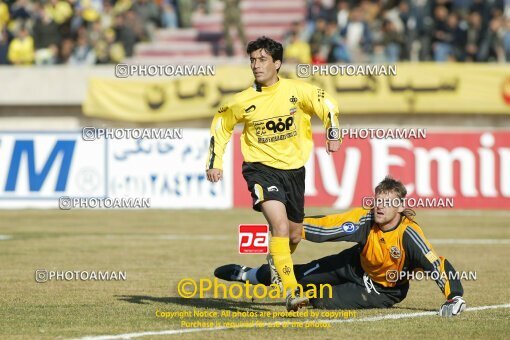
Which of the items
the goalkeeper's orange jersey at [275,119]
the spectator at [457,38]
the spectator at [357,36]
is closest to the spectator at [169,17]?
the spectator at [357,36]

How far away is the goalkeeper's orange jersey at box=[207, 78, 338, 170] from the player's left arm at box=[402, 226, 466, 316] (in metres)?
1.25

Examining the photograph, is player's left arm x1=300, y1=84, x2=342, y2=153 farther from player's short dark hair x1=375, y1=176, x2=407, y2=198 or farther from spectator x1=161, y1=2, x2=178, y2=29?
spectator x1=161, y1=2, x2=178, y2=29

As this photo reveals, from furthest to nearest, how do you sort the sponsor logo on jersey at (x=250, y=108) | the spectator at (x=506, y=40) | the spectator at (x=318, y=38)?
the spectator at (x=318, y=38) → the spectator at (x=506, y=40) → the sponsor logo on jersey at (x=250, y=108)

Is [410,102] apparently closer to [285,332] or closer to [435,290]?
[435,290]

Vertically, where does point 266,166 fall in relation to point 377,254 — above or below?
above

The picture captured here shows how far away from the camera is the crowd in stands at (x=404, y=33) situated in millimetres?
27844

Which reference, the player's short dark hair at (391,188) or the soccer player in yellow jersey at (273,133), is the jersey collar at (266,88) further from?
the player's short dark hair at (391,188)

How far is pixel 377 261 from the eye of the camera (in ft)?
34.6

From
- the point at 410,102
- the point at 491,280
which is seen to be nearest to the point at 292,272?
the point at 491,280

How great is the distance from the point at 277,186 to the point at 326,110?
85cm

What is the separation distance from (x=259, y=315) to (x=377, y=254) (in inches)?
47.9

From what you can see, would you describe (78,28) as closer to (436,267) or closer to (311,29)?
(311,29)

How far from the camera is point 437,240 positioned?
19.0 meters

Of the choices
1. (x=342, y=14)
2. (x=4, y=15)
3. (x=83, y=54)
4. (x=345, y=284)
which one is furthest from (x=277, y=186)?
(x=4, y=15)
